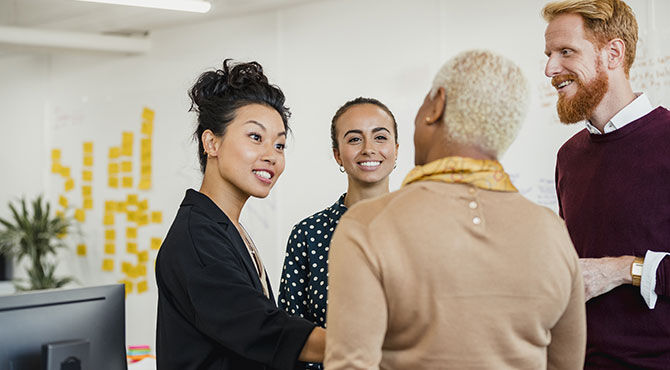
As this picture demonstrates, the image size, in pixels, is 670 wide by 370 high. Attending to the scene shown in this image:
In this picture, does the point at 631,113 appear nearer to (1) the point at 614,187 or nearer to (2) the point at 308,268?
(1) the point at 614,187

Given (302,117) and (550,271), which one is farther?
(302,117)

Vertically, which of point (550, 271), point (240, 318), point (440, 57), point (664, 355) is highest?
point (440, 57)

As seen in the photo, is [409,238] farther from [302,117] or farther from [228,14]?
[228,14]

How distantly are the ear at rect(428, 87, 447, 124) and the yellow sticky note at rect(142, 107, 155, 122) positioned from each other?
5163 mm

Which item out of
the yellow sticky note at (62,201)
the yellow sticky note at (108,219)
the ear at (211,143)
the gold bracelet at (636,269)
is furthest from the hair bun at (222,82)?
the yellow sticky note at (62,201)

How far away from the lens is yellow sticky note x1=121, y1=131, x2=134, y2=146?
6.39m

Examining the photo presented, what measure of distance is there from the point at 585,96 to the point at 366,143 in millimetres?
741

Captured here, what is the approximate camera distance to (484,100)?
1.30m

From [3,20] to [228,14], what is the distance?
7.50 ft

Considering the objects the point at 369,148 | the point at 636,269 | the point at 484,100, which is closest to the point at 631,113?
the point at 636,269

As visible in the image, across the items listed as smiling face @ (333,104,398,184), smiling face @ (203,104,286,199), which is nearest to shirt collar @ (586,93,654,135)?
smiling face @ (333,104,398,184)

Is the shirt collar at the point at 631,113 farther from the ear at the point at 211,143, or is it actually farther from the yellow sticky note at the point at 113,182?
the yellow sticky note at the point at 113,182

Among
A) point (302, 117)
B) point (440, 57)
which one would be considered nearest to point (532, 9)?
point (440, 57)

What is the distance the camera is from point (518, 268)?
4.22ft
